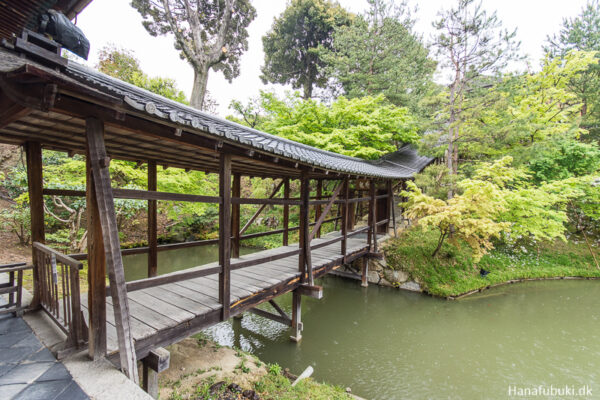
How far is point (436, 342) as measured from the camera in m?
5.25

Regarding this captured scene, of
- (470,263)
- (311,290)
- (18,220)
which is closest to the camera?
(311,290)

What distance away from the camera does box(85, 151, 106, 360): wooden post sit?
2150mm

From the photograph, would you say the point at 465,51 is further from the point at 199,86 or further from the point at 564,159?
the point at 199,86

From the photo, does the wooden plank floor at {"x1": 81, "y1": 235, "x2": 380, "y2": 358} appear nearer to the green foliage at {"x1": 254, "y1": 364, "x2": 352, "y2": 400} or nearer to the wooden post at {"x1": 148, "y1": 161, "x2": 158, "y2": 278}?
the wooden post at {"x1": 148, "y1": 161, "x2": 158, "y2": 278}

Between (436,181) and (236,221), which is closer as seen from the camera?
(236,221)

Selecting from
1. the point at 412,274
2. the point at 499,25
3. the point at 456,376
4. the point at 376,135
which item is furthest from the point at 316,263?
the point at 499,25

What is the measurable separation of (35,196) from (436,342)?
711cm

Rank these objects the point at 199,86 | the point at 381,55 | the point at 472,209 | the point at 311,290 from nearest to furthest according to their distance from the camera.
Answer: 1. the point at 311,290
2. the point at 472,209
3. the point at 199,86
4. the point at 381,55

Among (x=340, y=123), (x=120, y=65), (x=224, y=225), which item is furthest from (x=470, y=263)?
(x=120, y=65)

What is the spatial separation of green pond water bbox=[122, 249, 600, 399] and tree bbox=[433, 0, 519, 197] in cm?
438

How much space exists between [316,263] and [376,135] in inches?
231

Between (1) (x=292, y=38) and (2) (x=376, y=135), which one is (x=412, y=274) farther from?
(1) (x=292, y=38)

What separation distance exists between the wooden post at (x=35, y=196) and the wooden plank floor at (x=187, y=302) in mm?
573

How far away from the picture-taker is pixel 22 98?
5.05ft
